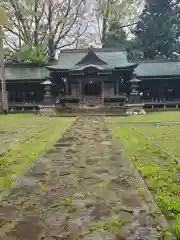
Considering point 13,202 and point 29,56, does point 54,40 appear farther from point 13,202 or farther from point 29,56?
point 13,202

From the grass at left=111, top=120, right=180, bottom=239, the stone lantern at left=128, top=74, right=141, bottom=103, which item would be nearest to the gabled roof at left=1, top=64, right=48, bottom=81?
the stone lantern at left=128, top=74, right=141, bottom=103

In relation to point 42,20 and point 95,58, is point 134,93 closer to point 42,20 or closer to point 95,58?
point 95,58

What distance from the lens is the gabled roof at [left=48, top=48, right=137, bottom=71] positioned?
1289 inches

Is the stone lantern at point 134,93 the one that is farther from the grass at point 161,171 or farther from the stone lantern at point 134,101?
the grass at point 161,171

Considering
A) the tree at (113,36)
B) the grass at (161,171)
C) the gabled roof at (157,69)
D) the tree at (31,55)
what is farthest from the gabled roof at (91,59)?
the grass at (161,171)

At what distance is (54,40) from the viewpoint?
47.4 meters

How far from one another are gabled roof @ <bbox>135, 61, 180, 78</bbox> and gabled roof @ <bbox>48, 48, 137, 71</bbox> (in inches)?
89.4

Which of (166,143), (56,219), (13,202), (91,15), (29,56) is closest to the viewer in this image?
(56,219)

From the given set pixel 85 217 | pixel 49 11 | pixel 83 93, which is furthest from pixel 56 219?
pixel 49 11

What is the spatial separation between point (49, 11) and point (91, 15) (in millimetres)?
7112

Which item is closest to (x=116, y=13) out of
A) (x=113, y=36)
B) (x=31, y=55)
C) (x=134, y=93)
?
(x=113, y=36)

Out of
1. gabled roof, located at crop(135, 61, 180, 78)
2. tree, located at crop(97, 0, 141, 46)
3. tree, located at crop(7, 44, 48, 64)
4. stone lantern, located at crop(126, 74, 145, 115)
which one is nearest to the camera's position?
stone lantern, located at crop(126, 74, 145, 115)

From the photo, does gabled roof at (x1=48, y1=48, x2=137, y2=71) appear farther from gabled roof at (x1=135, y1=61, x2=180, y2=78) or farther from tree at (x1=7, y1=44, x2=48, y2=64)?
tree at (x1=7, y1=44, x2=48, y2=64)

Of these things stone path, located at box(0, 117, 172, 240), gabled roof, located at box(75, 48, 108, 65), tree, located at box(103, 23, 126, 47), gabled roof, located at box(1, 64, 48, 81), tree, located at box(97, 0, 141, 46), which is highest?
tree, located at box(97, 0, 141, 46)
